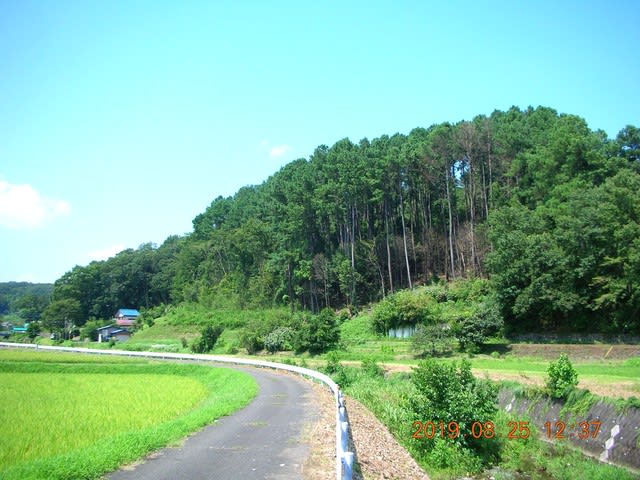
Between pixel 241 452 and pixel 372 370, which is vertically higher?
pixel 241 452

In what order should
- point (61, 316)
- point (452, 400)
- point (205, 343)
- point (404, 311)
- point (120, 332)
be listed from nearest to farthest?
point (452, 400) → point (404, 311) → point (205, 343) → point (120, 332) → point (61, 316)

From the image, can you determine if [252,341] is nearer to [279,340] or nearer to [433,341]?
[279,340]

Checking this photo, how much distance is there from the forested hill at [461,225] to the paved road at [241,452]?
24633 millimetres

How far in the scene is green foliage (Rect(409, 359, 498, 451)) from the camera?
1422 centimetres

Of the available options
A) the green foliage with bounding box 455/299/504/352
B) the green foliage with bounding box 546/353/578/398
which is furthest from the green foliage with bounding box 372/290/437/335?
the green foliage with bounding box 546/353/578/398

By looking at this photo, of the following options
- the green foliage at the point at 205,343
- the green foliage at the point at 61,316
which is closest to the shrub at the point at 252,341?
the green foliage at the point at 205,343

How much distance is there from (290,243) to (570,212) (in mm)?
36411

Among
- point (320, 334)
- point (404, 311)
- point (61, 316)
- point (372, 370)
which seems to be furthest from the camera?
point (61, 316)

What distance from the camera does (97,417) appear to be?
16.6 m

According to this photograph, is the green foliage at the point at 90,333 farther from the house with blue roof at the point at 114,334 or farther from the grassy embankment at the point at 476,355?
the grassy embankment at the point at 476,355

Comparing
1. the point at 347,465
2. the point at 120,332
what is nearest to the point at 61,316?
the point at 120,332

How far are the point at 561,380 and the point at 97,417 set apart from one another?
14.9m

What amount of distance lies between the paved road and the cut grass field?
0.53 m

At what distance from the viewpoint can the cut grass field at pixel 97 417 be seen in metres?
9.97
